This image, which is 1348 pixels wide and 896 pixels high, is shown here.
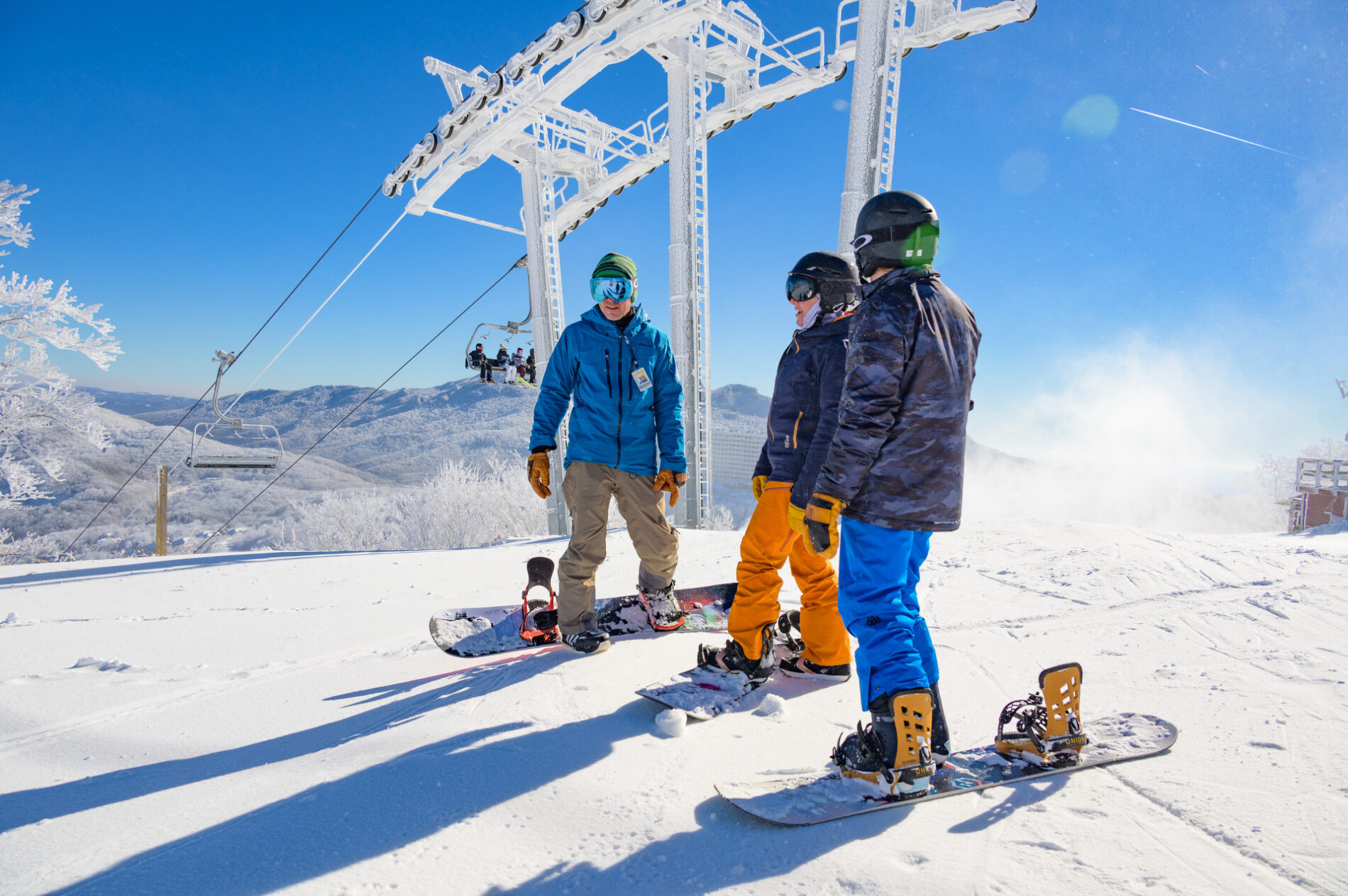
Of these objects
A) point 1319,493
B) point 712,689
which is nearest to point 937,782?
point 712,689

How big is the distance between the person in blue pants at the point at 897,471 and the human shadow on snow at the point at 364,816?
1.25 feet

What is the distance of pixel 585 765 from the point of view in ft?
5.94

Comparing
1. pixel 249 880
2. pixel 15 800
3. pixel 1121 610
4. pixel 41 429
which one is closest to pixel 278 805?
pixel 249 880

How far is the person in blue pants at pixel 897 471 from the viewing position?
164 cm

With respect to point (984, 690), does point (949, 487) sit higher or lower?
higher

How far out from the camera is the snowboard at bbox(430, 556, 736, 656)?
Result: 2.89 metres

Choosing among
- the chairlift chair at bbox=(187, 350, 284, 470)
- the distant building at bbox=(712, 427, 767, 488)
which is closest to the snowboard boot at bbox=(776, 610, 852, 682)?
the chairlift chair at bbox=(187, 350, 284, 470)

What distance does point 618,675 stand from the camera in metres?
2.60

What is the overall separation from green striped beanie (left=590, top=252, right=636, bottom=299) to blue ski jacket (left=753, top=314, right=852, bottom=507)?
0.89 meters

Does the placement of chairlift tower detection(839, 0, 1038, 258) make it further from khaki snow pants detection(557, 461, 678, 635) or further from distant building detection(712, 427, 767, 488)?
distant building detection(712, 427, 767, 488)

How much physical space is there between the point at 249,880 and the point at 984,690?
248cm

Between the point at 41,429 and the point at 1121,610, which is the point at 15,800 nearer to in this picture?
the point at 1121,610

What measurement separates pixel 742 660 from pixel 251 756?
175 centimetres

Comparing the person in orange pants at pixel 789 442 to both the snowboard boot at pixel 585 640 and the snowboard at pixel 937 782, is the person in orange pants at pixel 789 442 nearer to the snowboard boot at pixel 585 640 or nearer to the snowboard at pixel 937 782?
the snowboard boot at pixel 585 640
